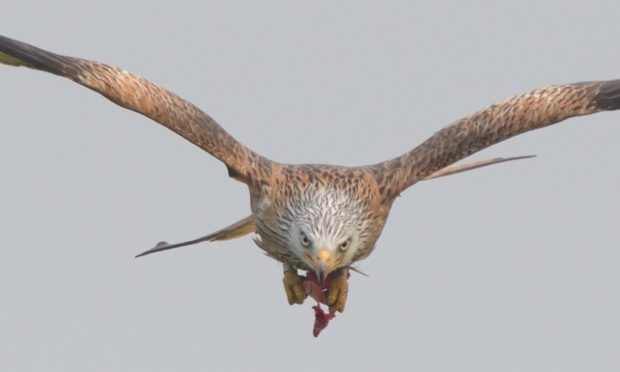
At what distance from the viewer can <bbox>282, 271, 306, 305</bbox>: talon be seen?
18234mm

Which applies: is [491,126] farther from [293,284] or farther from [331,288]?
[293,284]

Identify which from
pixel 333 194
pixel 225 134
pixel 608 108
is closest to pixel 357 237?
pixel 333 194

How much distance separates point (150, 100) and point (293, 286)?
2.65 metres

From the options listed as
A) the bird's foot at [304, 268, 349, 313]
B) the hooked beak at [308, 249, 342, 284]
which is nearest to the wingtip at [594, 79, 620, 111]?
the bird's foot at [304, 268, 349, 313]

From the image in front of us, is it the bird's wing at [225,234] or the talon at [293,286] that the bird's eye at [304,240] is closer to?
the talon at [293,286]

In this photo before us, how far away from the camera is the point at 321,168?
1758cm

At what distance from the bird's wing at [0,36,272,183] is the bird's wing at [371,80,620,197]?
55.8 inches

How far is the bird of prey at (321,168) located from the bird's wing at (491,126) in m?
0.01

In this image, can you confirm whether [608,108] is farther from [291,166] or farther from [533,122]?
[291,166]

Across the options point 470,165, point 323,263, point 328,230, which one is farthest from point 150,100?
point 470,165

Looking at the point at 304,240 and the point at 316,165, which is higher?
the point at 316,165

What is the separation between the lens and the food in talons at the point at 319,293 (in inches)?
709

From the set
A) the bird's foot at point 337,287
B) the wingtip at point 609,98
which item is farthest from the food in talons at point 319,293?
the wingtip at point 609,98

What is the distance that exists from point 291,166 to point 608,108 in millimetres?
3370
